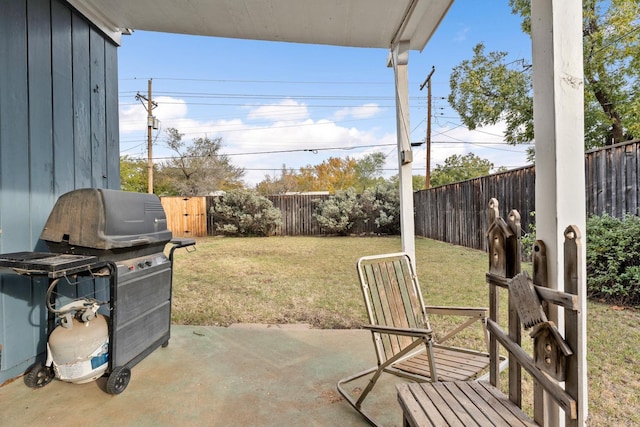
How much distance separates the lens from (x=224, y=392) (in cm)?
199

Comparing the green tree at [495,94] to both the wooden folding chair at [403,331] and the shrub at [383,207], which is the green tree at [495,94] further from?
the wooden folding chair at [403,331]

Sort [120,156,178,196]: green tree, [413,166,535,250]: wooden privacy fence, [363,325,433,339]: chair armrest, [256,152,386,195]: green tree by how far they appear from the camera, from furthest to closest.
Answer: [256,152,386,195]: green tree < [120,156,178,196]: green tree < [413,166,535,250]: wooden privacy fence < [363,325,433,339]: chair armrest

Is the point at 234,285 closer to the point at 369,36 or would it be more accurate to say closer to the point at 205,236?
the point at 369,36

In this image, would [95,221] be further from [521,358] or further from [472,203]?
[472,203]

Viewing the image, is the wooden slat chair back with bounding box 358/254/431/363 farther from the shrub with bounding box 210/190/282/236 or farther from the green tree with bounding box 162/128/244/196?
the green tree with bounding box 162/128/244/196

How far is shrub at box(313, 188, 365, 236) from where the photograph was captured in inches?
440

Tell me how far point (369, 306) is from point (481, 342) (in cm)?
141

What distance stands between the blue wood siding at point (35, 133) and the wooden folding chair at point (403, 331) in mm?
2201

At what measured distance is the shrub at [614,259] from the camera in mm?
3205

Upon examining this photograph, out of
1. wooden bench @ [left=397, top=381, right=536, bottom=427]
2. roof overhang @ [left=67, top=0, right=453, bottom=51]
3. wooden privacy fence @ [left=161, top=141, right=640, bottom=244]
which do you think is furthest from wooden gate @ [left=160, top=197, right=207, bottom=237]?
wooden bench @ [left=397, top=381, right=536, bottom=427]

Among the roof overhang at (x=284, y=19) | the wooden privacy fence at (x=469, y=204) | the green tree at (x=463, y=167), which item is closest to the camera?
the roof overhang at (x=284, y=19)

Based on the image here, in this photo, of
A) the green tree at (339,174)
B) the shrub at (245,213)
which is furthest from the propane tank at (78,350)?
the green tree at (339,174)

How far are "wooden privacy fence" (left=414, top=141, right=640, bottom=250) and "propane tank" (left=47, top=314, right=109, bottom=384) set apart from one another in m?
5.10

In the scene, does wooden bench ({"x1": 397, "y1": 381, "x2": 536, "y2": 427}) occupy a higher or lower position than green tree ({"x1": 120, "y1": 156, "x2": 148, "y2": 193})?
lower
